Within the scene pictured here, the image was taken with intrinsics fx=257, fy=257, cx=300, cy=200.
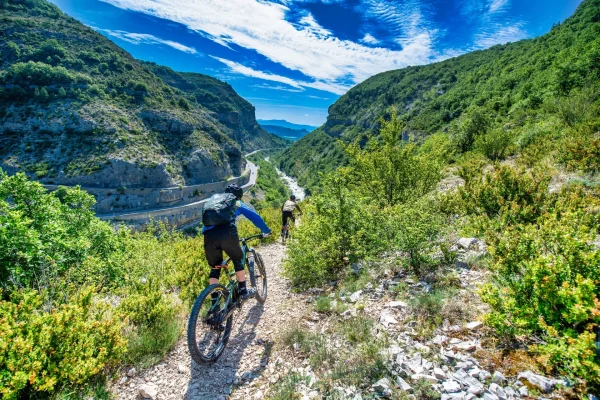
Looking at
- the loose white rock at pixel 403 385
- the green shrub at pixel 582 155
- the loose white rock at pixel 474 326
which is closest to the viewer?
the loose white rock at pixel 403 385

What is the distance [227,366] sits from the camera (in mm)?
3877

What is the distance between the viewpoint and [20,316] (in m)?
2.75

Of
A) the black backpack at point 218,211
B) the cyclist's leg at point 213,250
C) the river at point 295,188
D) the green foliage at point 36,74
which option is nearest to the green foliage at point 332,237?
the cyclist's leg at point 213,250

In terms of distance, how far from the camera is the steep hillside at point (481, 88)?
92.9 ft

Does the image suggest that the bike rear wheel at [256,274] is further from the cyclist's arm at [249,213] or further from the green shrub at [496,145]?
the green shrub at [496,145]

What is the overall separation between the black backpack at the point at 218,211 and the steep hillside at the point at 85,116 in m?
56.6

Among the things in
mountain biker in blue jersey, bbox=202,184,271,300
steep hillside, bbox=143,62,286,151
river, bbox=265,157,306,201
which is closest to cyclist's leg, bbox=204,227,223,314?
mountain biker in blue jersey, bbox=202,184,271,300

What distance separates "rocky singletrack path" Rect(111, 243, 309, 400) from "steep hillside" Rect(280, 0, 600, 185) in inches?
255

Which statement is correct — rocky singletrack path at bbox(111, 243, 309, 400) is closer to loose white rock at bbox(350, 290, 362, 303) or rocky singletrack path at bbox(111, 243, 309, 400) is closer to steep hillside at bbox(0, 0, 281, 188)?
loose white rock at bbox(350, 290, 362, 303)

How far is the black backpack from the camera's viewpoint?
159 inches

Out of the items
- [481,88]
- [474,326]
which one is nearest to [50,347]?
[474,326]

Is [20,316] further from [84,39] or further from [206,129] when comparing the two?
[84,39]

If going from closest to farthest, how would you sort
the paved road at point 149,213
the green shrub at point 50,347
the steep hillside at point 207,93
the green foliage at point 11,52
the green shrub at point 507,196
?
1. the green shrub at point 50,347
2. the green shrub at point 507,196
3. the paved road at point 149,213
4. the green foliage at point 11,52
5. the steep hillside at point 207,93

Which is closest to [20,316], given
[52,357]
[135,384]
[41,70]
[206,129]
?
[52,357]
